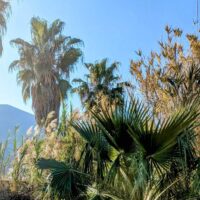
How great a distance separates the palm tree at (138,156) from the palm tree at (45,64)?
1432 cm

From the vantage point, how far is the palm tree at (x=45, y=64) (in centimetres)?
2042

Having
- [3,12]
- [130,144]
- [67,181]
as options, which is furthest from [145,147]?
[3,12]

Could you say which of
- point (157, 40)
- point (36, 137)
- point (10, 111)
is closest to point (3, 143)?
point (36, 137)

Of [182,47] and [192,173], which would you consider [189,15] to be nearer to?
[182,47]

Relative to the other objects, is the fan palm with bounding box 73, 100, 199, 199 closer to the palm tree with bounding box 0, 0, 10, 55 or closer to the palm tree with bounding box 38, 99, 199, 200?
→ the palm tree with bounding box 38, 99, 199, 200

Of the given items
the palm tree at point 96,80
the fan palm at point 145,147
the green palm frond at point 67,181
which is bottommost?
the green palm frond at point 67,181

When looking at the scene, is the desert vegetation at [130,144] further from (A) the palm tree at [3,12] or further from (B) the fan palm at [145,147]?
(A) the palm tree at [3,12]

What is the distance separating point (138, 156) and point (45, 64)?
16.7m

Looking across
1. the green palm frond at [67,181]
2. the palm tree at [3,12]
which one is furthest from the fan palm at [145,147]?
the palm tree at [3,12]

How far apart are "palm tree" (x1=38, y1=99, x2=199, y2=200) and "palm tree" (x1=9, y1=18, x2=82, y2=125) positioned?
1432 centimetres

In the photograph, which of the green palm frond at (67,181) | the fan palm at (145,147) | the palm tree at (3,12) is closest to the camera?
the fan palm at (145,147)

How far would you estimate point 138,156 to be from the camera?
5000 millimetres

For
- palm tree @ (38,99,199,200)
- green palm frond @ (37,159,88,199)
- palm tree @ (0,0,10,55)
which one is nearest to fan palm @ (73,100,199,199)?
palm tree @ (38,99,199,200)

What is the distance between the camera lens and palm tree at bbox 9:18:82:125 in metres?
20.4
